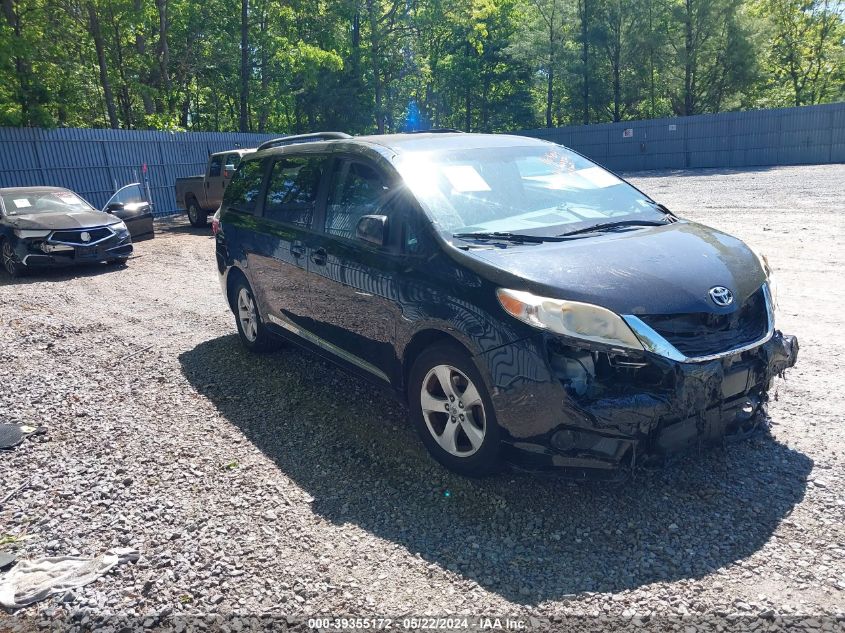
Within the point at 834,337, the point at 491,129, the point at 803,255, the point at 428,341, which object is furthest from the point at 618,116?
the point at 428,341

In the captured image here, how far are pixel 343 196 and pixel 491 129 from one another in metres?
47.0

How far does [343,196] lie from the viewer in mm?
4629

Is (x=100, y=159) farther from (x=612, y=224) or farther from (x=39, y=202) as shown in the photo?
(x=612, y=224)

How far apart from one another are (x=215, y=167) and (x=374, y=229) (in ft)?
45.6

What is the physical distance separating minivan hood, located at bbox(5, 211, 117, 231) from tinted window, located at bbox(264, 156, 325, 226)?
7.20 m

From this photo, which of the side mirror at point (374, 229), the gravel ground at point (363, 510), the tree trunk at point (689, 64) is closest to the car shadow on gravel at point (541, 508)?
the gravel ground at point (363, 510)

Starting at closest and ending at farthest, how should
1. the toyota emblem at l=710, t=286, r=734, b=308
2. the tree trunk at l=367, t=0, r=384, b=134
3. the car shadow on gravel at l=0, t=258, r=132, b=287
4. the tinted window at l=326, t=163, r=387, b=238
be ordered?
the toyota emblem at l=710, t=286, r=734, b=308, the tinted window at l=326, t=163, r=387, b=238, the car shadow on gravel at l=0, t=258, r=132, b=287, the tree trunk at l=367, t=0, r=384, b=134

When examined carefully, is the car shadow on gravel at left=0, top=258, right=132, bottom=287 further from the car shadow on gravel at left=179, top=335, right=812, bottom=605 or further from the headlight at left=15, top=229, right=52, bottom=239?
the car shadow on gravel at left=179, top=335, right=812, bottom=605

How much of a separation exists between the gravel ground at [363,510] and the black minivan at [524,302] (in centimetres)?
34

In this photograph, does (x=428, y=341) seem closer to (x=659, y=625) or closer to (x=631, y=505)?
(x=631, y=505)

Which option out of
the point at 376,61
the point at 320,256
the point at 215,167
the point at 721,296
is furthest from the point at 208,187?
the point at 376,61

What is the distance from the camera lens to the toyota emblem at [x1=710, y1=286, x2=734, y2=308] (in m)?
3.28

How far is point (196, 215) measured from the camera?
17.7 m

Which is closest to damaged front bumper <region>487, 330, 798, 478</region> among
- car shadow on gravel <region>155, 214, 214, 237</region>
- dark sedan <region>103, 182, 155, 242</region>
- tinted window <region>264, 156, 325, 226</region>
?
tinted window <region>264, 156, 325, 226</region>
